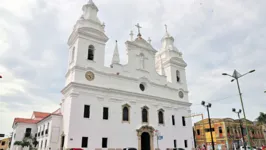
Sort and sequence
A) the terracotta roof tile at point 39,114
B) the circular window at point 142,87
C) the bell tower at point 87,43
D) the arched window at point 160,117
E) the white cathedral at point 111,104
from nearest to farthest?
1. the white cathedral at point 111,104
2. the bell tower at point 87,43
3. the circular window at point 142,87
4. the arched window at point 160,117
5. the terracotta roof tile at point 39,114

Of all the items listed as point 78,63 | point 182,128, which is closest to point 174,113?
point 182,128

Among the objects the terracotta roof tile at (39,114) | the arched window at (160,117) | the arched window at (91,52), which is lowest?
the arched window at (160,117)

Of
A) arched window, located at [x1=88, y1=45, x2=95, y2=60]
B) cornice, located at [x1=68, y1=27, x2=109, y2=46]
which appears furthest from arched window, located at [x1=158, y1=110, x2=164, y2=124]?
cornice, located at [x1=68, y1=27, x2=109, y2=46]

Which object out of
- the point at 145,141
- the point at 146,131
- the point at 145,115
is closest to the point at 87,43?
the point at 145,115

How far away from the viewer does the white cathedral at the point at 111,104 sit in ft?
67.7

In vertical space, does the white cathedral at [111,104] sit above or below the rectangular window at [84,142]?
above

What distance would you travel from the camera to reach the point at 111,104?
22.8m

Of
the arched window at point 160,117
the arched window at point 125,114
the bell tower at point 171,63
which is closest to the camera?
the arched window at point 125,114

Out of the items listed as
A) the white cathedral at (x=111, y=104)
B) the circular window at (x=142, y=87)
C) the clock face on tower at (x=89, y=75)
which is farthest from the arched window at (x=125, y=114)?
the clock face on tower at (x=89, y=75)

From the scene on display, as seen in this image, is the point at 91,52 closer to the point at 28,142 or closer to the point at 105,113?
the point at 105,113

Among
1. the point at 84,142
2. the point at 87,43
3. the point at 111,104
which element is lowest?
the point at 84,142

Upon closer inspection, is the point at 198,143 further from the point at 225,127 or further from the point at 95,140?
the point at 95,140

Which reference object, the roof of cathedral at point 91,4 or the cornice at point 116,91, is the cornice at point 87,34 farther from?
Answer: the cornice at point 116,91

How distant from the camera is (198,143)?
4462 cm
